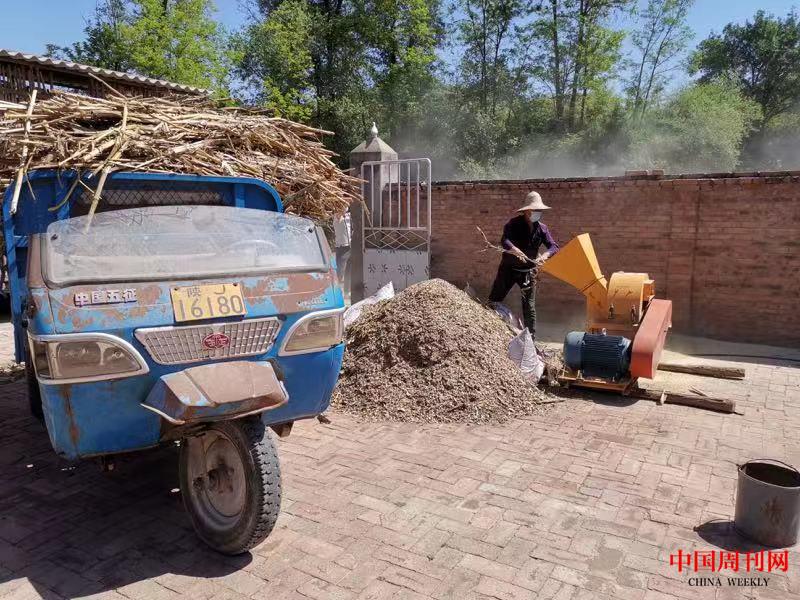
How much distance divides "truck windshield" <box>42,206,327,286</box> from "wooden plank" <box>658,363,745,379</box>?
16.3 feet

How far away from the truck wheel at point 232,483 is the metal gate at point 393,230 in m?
6.27

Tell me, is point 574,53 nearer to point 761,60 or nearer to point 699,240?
point 761,60

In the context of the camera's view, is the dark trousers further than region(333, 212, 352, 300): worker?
No

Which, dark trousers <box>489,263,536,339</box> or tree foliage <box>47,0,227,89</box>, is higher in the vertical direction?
tree foliage <box>47,0,227,89</box>

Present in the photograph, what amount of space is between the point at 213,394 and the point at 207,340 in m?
0.34

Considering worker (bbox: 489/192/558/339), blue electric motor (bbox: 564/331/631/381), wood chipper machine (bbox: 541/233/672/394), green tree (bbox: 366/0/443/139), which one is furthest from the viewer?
green tree (bbox: 366/0/443/139)

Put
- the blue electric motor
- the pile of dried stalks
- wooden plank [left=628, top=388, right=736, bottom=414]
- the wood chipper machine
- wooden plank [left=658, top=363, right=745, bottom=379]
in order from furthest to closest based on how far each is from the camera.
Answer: wooden plank [left=658, top=363, right=745, bottom=379], the blue electric motor, the wood chipper machine, wooden plank [left=628, top=388, right=736, bottom=414], the pile of dried stalks

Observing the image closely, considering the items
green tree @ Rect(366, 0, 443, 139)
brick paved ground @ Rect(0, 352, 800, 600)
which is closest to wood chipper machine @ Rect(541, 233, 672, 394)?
brick paved ground @ Rect(0, 352, 800, 600)

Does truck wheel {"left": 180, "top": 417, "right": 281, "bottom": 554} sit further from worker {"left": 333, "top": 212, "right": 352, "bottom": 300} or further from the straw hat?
worker {"left": 333, "top": 212, "right": 352, "bottom": 300}

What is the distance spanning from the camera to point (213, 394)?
2.85 m

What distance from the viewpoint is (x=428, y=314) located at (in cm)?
617

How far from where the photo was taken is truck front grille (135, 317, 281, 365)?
2955 mm

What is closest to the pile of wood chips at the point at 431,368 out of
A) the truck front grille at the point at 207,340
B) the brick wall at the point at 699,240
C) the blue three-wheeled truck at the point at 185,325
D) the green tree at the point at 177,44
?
the blue three-wheeled truck at the point at 185,325

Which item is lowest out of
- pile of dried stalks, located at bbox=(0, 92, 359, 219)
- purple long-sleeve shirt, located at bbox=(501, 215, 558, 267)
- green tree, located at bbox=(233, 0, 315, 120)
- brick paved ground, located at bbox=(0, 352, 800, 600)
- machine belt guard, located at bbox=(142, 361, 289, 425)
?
brick paved ground, located at bbox=(0, 352, 800, 600)
